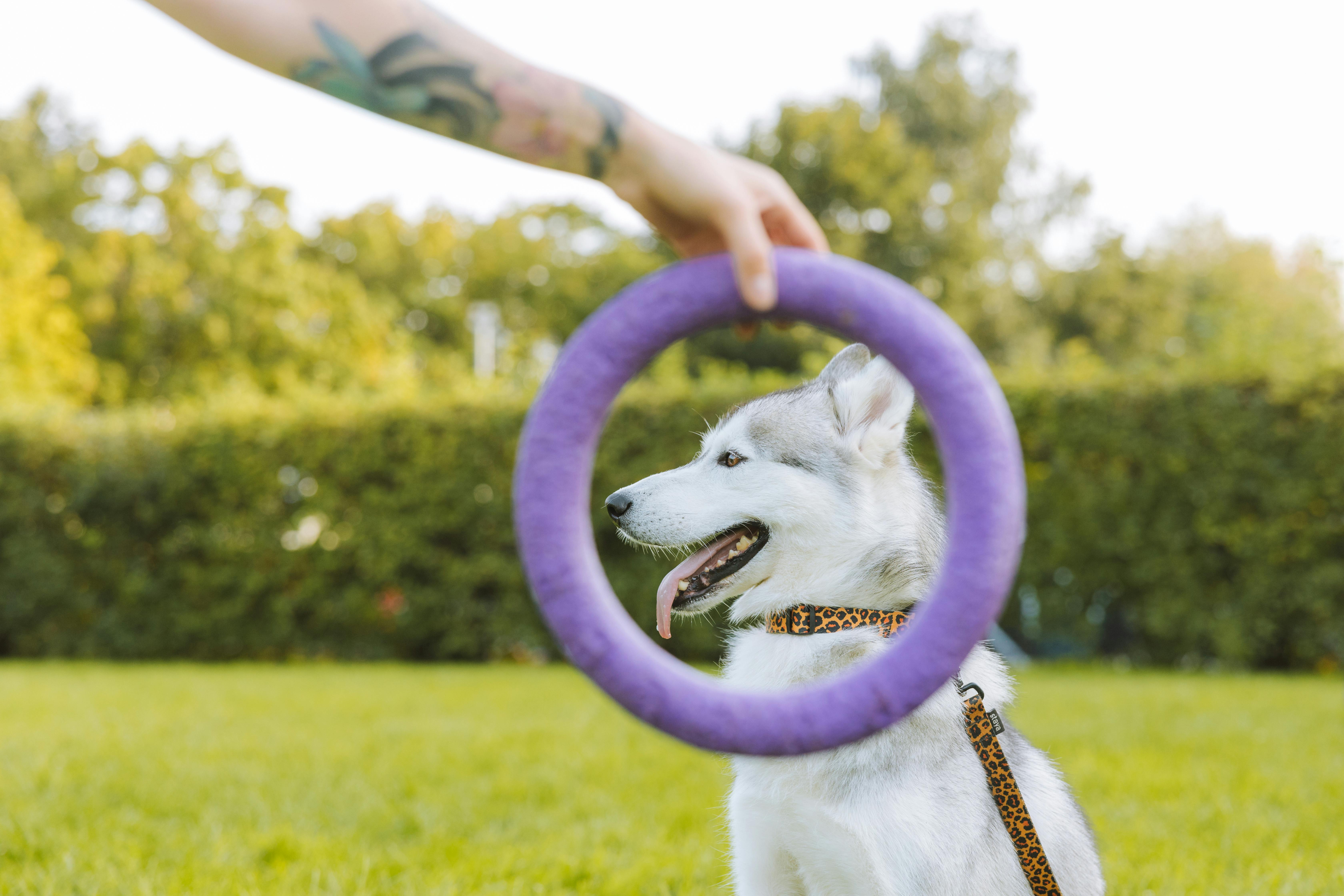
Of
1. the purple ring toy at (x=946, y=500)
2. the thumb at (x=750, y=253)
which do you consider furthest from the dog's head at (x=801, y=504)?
the thumb at (x=750, y=253)

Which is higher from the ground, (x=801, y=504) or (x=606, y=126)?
(x=606, y=126)

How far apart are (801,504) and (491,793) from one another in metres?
3.40

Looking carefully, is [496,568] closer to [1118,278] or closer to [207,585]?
[207,585]

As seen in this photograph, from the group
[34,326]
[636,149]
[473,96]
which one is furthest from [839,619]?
[34,326]

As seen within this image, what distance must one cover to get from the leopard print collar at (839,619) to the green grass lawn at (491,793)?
69 cm

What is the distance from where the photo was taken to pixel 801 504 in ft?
6.73

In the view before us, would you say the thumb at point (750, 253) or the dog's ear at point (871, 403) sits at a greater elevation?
the thumb at point (750, 253)

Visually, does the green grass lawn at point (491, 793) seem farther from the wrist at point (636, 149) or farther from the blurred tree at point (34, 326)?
the blurred tree at point (34, 326)

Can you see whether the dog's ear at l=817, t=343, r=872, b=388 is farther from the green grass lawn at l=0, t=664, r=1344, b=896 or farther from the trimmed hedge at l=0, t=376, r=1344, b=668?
the trimmed hedge at l=0, t=376, r=1344, b=668

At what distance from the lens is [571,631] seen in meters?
1.50

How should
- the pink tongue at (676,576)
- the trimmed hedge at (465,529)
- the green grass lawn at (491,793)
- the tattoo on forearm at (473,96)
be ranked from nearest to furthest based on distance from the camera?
the tattoo on forearm at (473,96), the pink tongue at (676,576), the green grass lawn at (491,793), the trimmed hedge at (465,529)

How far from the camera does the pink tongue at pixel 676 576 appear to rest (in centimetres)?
189

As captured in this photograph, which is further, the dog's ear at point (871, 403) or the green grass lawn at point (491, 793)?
the green grass lawn at point (491, 793)

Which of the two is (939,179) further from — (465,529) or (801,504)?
(801,504)
